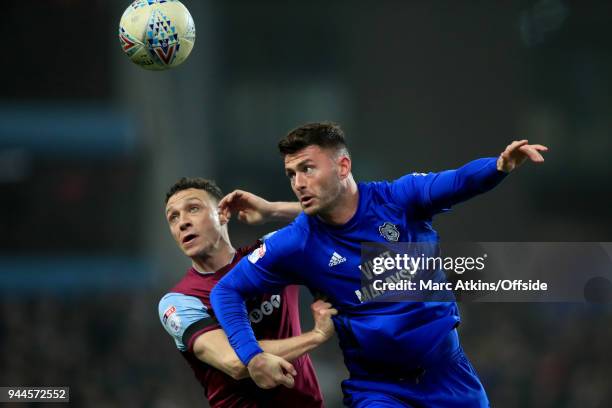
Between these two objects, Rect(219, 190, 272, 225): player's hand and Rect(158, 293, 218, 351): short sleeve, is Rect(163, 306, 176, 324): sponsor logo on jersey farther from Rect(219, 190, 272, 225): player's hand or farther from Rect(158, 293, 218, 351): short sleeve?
Rect(219, 190, 272, 225): player's hand

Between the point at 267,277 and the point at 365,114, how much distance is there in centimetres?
1533

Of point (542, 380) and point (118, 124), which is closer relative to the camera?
point (542, 380)

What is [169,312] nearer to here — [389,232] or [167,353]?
[389,232]

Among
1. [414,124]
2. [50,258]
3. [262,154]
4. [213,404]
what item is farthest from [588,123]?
[213,404]

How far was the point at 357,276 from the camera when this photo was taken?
4859 mm

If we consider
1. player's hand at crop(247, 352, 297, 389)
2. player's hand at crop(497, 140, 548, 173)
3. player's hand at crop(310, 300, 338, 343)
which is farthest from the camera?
player's hand at crop(310, 300, 338, 343)

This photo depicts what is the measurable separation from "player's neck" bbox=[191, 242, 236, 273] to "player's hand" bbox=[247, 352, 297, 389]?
0.98 meters

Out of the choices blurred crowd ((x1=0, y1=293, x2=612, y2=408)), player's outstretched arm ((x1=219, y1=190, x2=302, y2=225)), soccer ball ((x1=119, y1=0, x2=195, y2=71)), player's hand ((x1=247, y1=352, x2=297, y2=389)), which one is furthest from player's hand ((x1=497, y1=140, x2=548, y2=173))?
blurred crowd ((x1=0, y1=293, x2=612, y2=408))

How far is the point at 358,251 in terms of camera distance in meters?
4.88

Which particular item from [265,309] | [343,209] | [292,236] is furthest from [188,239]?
[343,209]

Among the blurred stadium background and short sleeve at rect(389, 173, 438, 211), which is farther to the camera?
the blurred stadium background

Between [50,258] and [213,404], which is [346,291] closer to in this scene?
[213,404]

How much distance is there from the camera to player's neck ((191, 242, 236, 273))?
18.3 feet
